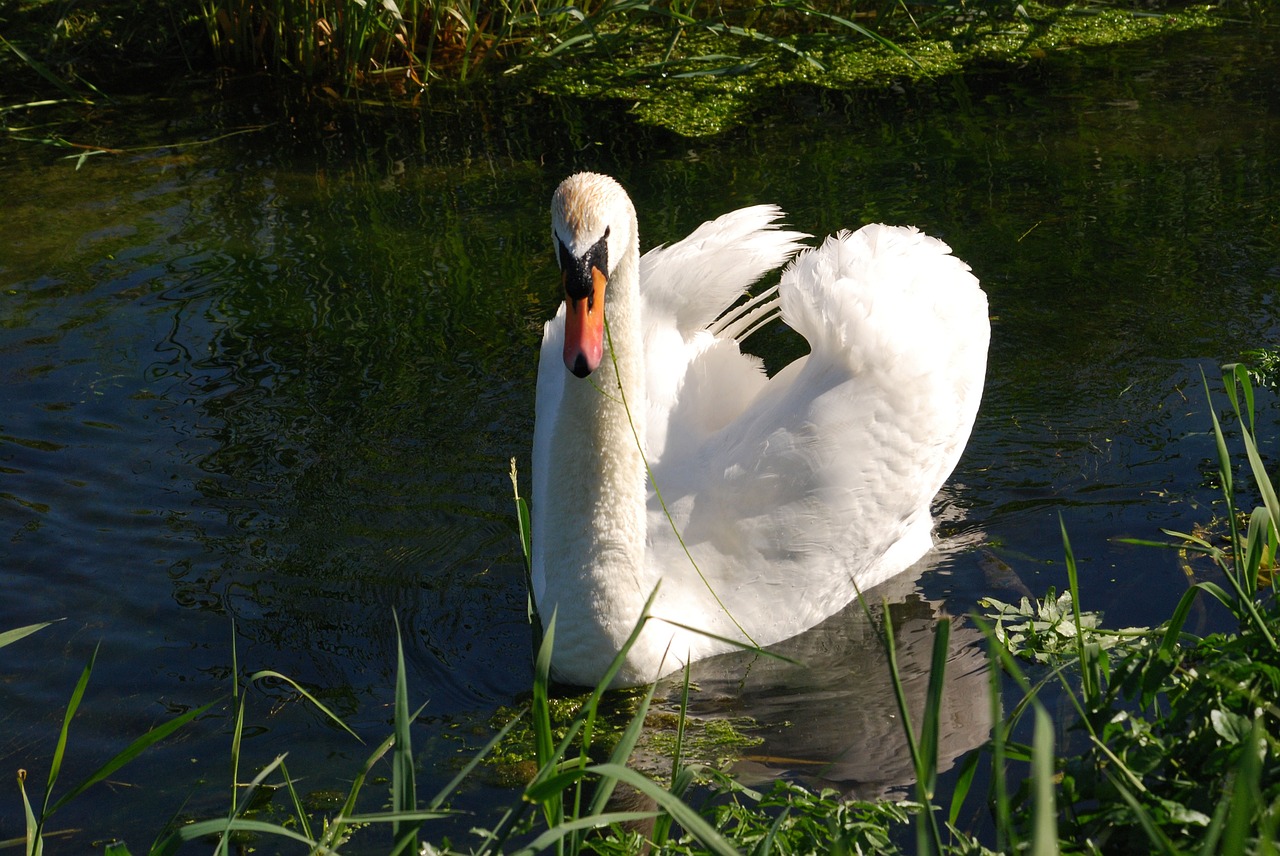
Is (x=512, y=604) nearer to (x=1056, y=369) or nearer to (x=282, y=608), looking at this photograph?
(x=282, y=608)

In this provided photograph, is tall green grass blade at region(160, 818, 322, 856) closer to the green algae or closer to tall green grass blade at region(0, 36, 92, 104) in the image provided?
the green algae

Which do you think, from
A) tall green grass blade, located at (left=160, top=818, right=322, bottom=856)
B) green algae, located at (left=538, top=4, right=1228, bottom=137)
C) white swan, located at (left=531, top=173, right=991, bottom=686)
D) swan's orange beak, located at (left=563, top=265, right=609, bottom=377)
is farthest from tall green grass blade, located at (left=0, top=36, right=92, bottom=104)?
tall green grass blade, located at (left=160, top=818, right=322, bottom=856)

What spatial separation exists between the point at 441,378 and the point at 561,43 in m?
3.03

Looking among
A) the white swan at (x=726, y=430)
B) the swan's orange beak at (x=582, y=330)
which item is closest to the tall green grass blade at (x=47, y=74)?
the white swan at (x=726, y=430)

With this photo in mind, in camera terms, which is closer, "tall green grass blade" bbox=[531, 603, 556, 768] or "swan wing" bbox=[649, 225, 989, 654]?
"tall green grass blade" bbox=[531, 603, 556, 768]

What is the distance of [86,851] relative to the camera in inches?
120

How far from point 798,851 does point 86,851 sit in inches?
65.3

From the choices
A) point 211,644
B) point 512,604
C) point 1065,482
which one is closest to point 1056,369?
point 1065,482

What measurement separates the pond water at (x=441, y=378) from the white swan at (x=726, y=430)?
0.25 meters

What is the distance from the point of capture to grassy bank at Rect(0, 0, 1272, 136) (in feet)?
24.5

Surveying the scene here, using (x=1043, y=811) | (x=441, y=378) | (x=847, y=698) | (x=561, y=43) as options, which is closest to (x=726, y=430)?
(x=847, y=698)

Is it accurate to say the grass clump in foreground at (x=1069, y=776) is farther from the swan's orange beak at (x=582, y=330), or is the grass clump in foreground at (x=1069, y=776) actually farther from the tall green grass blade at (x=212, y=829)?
the swan's orange beak at (x=582, y=330)

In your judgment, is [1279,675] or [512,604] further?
[512,604]

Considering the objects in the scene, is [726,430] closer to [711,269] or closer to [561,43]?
Answer: [711,269]
